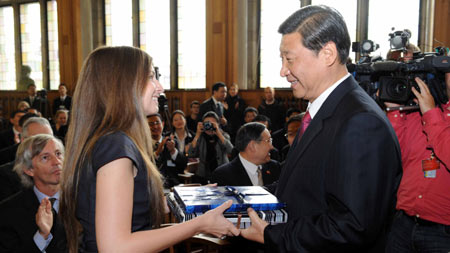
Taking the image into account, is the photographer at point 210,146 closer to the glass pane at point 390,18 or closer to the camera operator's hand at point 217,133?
the camera operator's hand at point 217,133

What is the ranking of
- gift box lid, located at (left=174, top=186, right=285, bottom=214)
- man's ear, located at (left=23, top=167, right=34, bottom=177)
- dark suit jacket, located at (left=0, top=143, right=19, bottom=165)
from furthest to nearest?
dark suit jacket, located at (left=0, top=143, right=19, bottom=165) < man's ear, located at (left=23, top=167, right=34, bottom=177) < gift box lid, located at (left=174, top=186, right=285, bottom=214)

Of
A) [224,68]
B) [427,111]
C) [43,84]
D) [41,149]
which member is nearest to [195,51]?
[224,68]

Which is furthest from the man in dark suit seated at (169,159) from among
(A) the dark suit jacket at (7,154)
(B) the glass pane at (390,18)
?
(B) the glass pane at (390,18)

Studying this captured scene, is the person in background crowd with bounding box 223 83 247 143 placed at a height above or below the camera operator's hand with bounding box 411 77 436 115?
below

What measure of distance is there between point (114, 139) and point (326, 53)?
2.57 ft

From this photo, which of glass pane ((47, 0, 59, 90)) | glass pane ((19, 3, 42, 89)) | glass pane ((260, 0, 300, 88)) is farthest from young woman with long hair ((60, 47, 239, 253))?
glass pane ((19, 3, 42, 89))

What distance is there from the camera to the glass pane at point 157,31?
34.5ft

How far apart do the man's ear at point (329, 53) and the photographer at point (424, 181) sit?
970mm

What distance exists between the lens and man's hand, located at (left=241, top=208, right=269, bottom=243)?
1.40 meters

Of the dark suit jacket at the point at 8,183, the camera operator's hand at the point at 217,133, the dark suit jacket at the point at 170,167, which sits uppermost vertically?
the camera operator's hand at the point at 217,133

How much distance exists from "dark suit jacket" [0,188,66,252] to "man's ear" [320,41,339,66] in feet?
5.53

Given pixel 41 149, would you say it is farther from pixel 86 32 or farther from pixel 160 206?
pixel 86 32

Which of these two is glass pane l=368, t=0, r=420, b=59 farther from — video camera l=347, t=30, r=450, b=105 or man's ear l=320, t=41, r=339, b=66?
man's ear l=320, t=41, r=339, b=66

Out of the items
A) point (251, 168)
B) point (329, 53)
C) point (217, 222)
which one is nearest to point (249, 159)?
point (251, 168)
